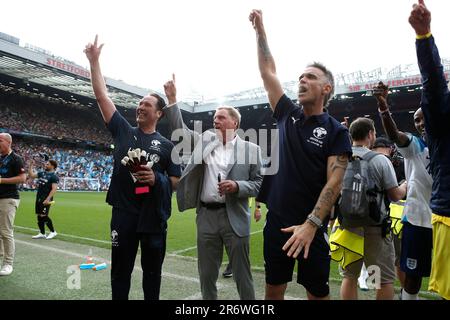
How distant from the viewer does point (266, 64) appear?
2666 mm

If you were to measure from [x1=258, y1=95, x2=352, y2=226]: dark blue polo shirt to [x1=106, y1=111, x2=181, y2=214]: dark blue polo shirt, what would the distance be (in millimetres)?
1258

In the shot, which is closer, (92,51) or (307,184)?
(307,184)

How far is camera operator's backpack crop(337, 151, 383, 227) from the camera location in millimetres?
3238

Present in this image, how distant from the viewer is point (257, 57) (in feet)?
8.91

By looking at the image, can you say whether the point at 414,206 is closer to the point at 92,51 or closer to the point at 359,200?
the point at 359,200

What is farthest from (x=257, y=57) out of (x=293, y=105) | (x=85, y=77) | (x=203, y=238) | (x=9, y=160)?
(x=85, y=77)

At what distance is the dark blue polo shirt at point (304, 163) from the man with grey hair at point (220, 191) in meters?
0.74

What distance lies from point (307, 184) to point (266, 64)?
3.20 ft

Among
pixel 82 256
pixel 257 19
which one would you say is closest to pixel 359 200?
pixel 257 19

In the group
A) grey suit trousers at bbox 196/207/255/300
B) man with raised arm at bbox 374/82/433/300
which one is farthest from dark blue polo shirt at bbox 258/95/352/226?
man with raised arm at bbox 374/82/433/300

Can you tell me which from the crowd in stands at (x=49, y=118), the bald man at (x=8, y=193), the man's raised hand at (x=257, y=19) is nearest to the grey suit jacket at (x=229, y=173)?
the man's raised hand at (x=257, y=19)

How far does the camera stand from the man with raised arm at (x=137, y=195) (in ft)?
9.95
